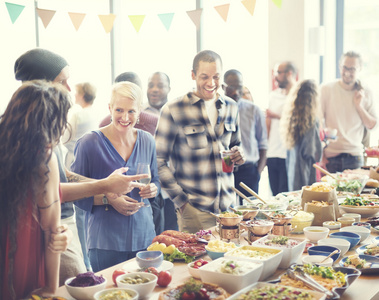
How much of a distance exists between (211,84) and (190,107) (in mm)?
223

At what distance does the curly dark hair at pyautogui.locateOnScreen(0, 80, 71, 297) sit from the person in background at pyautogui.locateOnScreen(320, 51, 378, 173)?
168 inches

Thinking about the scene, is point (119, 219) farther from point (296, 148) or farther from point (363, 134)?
point (363, 134)

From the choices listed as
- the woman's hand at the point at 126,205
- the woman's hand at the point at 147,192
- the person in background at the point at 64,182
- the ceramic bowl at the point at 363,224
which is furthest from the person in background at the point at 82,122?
the ceramic bowl at the point at 363,224

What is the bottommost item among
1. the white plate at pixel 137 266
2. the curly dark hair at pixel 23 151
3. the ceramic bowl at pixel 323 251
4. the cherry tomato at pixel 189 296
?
the white plate at pixel 137 266

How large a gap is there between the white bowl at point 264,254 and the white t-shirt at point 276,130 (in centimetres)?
372

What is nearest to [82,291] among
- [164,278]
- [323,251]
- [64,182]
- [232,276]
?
[164,278]

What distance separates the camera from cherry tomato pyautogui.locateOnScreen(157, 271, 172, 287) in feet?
6.26

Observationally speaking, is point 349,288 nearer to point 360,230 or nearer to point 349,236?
point 349,236

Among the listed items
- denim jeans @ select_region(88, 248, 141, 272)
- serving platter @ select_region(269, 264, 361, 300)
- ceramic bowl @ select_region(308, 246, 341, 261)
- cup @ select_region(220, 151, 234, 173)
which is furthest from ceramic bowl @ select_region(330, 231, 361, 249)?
denim jeans @ select_region(88, 248, 141, 272)

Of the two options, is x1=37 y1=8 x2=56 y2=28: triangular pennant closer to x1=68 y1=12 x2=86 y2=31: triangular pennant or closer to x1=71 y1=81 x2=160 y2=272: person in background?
x1=68 y1=12 x2=86 y2=31: triangular pennant

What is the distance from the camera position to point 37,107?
1.65 meters

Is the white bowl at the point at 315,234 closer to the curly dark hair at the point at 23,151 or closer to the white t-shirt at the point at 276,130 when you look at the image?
the curly dark hair at the point at 23,151

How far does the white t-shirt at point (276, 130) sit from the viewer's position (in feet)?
18.9

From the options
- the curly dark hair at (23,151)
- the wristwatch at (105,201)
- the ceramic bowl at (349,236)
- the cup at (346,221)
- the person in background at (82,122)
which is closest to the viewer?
the curly dark hair at (23,151)
